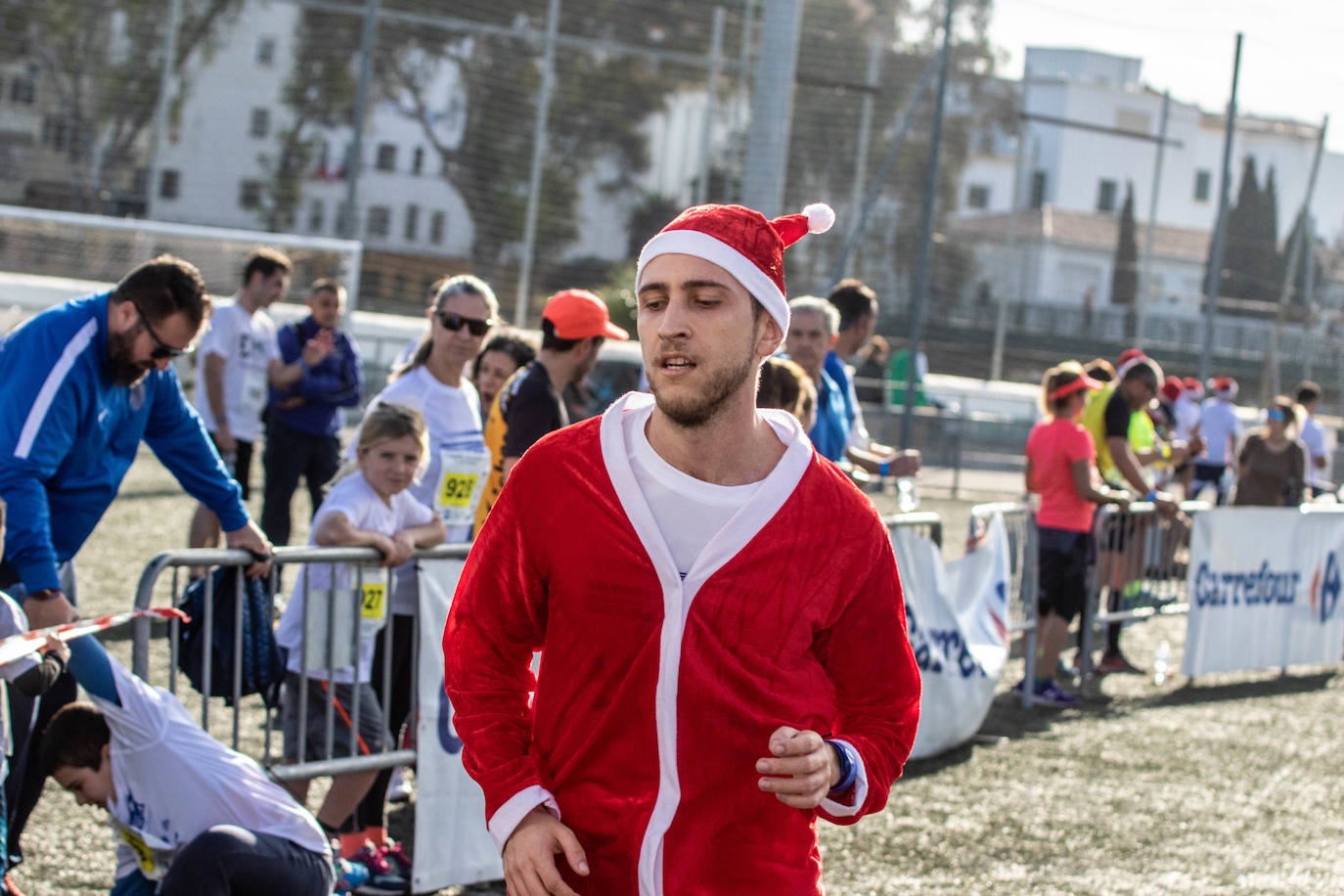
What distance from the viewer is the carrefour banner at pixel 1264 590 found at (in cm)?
943

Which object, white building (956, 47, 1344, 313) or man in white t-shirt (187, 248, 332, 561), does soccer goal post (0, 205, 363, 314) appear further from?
white building (956, 47, 1344, 313)

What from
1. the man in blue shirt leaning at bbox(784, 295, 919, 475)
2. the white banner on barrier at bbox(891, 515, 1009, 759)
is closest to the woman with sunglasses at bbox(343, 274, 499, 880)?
the man in blue shirt leaning at bbox(784, 295, 919, 475)

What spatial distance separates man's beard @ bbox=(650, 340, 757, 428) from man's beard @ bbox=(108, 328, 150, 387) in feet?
8.46

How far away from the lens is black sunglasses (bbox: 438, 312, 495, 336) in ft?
18.8

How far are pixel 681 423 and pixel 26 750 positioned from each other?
2.82m

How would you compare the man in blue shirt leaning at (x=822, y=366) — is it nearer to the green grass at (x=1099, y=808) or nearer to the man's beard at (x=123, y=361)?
the green grass at (x=1099, y=808)

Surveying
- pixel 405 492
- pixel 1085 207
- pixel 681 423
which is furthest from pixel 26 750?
pixel 1085 207

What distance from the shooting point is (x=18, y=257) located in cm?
1786

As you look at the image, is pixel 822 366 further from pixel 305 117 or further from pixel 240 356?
pixel 305 117

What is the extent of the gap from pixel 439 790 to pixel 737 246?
3.18m

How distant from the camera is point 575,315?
5539mm

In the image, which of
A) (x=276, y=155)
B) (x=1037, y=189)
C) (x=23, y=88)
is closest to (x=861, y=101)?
(x=1037, y=189)

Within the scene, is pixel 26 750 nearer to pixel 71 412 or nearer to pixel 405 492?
pixel 71 412

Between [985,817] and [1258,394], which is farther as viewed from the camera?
[1258,394]
